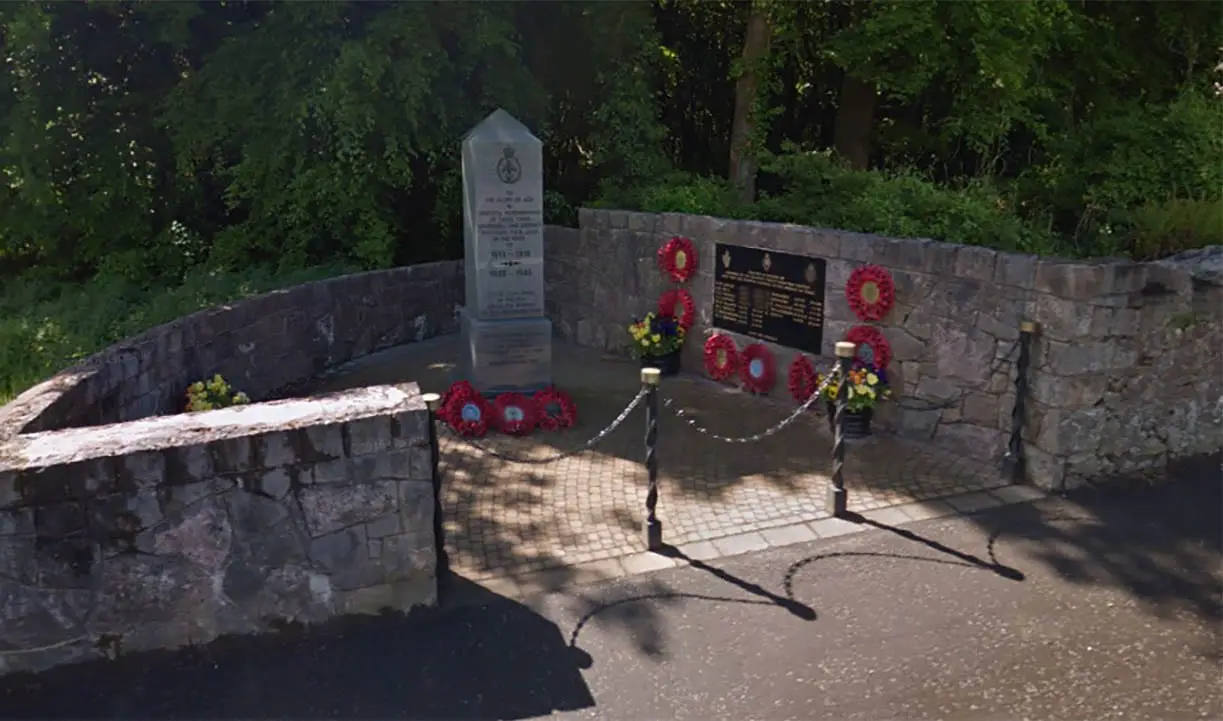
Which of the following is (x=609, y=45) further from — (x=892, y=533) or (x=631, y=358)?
(x=892, y=533)

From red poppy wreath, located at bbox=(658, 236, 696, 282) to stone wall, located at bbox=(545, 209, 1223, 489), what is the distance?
4.30 ft

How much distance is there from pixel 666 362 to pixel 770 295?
150 centimetres

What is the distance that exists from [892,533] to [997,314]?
2.10 meters

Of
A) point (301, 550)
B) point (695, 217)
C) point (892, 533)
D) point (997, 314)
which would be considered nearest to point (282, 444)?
point (301, 550)

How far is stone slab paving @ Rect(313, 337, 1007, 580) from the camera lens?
5.98 metres

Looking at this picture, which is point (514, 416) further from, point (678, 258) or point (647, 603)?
point (647, 603)

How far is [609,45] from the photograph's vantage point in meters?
13.2

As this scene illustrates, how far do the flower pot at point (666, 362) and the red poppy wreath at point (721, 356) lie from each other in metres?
0.42

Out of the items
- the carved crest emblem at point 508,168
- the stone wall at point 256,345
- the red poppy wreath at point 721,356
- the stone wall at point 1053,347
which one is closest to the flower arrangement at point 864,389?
the stone wall at point 1053,347

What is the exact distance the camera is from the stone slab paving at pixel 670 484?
598 centimetres

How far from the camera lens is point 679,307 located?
33.5 feet

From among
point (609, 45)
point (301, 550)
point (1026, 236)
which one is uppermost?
point (609, 45)

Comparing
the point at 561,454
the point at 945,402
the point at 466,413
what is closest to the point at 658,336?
the point at 466,413


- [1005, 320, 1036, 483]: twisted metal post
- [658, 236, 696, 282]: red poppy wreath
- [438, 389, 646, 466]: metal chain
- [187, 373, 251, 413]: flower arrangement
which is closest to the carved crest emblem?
[658, 236, 696, 282]: red poppy wreath
